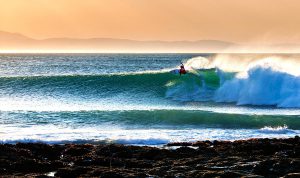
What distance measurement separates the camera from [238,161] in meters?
13.1

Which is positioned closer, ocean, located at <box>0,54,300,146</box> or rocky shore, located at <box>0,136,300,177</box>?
rocky shore, located at <box>0,136,300,177</box>

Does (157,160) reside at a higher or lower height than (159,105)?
higher

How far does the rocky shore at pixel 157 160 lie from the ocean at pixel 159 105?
2.80 meters

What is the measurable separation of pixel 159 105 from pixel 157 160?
56.0 ft

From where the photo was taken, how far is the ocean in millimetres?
19672

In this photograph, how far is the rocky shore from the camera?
12.0 m

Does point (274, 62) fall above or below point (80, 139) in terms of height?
above

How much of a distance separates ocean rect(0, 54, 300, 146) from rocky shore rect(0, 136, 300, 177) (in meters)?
2.80

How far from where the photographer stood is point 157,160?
1371 cm

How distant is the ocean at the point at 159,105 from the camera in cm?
1967

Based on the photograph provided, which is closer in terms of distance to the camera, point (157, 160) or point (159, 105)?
point (157, 160)

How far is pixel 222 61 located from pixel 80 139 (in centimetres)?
2664

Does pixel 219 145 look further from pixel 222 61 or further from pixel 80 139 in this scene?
pixel 222 61

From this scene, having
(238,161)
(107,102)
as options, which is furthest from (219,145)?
(107,102)
